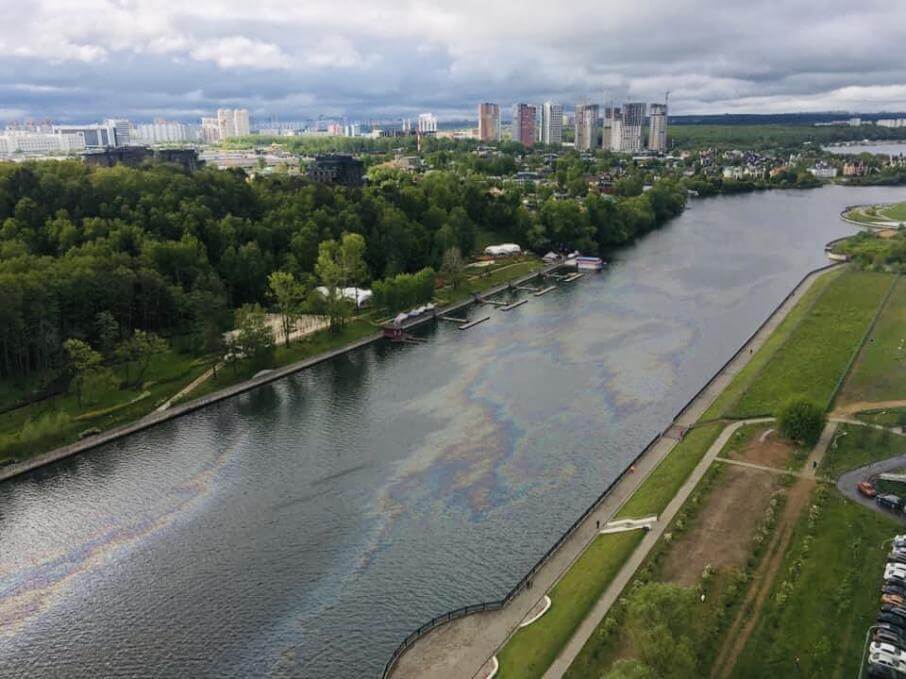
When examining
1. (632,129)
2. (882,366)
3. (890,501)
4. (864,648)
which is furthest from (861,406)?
(632,129)

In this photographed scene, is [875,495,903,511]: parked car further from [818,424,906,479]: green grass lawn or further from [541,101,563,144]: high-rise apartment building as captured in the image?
[541,101,563,144]: high-rise apartment building

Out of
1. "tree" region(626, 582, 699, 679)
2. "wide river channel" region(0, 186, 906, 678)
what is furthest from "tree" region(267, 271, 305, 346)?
"tree" region(626, 582, 699, 679)

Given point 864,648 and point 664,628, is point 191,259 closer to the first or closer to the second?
point 664,628

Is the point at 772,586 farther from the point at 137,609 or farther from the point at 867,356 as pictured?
the point at 867,356

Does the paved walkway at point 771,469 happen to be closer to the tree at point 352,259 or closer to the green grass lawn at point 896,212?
the tree at point 352,259

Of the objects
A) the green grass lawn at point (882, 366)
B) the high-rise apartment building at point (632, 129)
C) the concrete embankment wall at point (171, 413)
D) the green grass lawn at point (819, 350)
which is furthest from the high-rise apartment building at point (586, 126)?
the concrete embankment wall at point (171, 413)

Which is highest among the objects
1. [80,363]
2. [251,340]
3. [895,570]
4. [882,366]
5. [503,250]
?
[80,363]

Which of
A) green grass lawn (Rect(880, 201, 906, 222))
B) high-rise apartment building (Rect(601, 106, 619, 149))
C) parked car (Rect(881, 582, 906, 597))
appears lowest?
parked car (Rect(881, 582, 906, 597))
